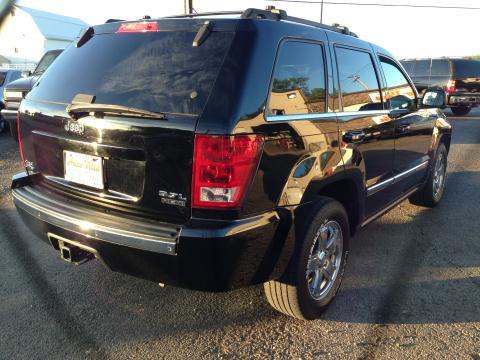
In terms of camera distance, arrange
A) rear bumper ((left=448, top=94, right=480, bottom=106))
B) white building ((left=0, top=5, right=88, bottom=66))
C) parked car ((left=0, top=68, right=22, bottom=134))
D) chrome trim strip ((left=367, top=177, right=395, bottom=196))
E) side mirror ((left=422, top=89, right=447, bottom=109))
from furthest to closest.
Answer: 1. white building ((left=0, top=5, right=88, bottom=66))
2. rear bumper ((left=448, top=94, right=480, bottom=106))
3. parked car ((left=0, top=68, right=22, bottom=134))
4. side mirror ((left=422, top=89, right=447, bottom=109))
5. chrome trim strip ((left=367, top=177, right=395, bottom=196))

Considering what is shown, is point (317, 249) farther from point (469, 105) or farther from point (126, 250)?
point (469, 105)

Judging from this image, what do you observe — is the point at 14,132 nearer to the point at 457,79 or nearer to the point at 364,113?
the point at 364,113

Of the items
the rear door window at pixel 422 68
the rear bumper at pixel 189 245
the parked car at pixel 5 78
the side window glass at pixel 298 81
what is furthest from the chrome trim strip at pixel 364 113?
the rear door window at pixel 422 68

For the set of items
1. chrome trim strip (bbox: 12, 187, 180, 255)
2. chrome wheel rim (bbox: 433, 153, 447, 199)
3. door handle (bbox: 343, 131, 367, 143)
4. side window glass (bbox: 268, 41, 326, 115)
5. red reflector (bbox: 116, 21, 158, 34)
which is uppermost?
red reflector (bbox: 116, 21, 158, 34)

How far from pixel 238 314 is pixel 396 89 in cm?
258

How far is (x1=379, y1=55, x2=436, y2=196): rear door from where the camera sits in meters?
3.96

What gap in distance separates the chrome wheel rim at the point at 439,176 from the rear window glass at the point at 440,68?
10712 mm

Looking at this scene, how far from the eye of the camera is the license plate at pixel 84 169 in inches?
101

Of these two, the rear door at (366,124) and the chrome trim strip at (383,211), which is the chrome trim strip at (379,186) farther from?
the chrome trim strip at (383,211)

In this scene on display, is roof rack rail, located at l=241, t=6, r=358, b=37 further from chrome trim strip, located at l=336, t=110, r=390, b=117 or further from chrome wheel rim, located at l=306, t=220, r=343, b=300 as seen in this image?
chrome wheel rim, located at l=306, t=220, r=343, b=300

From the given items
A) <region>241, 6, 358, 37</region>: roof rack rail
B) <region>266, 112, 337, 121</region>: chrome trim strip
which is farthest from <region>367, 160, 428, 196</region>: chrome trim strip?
<region>241, 6, 358, 37</region>: roof rack rail

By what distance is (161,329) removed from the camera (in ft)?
9.23

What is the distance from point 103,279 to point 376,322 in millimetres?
2037

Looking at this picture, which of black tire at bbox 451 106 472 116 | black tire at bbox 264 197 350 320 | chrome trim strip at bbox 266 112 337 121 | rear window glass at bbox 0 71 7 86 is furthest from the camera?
black tire at bbox 451 106 472 116
